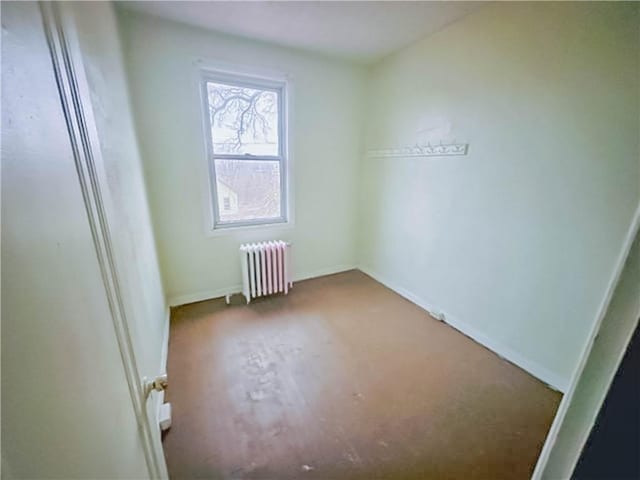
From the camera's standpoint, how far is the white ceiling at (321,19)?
1855mm

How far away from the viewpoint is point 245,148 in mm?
2684

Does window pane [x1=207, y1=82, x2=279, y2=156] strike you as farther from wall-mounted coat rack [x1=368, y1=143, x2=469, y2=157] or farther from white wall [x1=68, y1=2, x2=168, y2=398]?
wall-mounted coat rack [x1=368, y1=143, x2=469, y2=157]

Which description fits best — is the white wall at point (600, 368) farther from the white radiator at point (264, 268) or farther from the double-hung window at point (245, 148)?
the double-hung window at point (245, 148)

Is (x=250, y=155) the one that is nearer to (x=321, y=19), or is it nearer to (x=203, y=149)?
(x=203, y=149)

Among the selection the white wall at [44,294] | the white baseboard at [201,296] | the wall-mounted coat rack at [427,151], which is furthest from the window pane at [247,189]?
the white wall at [44,294]

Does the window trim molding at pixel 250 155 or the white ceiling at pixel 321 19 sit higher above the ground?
the white ceiling at pixel 321 19

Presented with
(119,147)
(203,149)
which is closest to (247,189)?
(203,149)

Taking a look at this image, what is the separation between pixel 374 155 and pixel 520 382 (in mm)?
2458

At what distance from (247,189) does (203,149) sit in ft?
1.83

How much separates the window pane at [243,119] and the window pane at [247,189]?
0.45ft

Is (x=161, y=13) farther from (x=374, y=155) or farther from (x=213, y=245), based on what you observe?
(x=374, y=155)

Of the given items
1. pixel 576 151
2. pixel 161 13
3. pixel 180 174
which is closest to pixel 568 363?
pixel 576 151

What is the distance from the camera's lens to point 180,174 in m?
2.40

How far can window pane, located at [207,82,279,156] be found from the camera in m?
2.49
